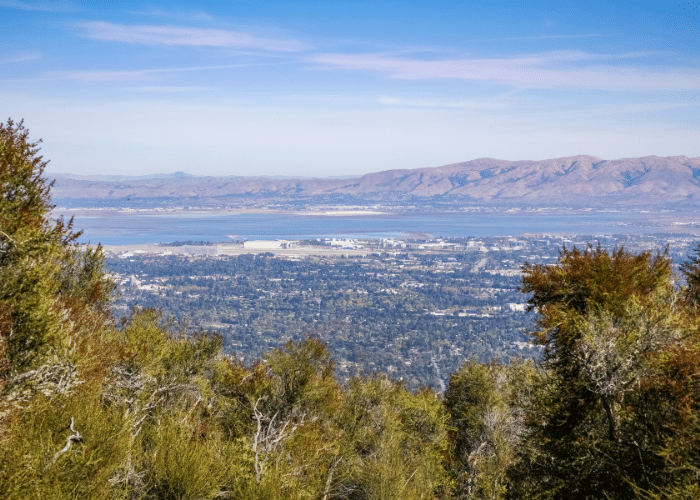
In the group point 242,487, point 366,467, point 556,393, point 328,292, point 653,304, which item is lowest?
point 328,292

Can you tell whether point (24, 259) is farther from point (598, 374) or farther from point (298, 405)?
point (598, 374)

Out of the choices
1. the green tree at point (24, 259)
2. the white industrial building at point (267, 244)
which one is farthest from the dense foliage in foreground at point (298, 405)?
the white industrial building at point (267, 244)

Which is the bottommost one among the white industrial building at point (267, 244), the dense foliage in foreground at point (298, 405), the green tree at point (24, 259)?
the white industrial building at point (267, 244)

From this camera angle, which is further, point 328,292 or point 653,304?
point 328,292

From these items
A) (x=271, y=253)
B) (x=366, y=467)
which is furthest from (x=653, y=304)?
(x=271, y=253)

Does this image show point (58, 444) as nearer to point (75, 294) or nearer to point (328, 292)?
point (75, 294)

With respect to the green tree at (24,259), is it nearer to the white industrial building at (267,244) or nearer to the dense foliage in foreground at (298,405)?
the dense foliage in foreground at (298,405)

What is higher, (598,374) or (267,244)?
(598,374)

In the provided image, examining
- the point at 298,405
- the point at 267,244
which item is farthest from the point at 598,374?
the point at 267,244

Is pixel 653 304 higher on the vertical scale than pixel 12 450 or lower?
higher
